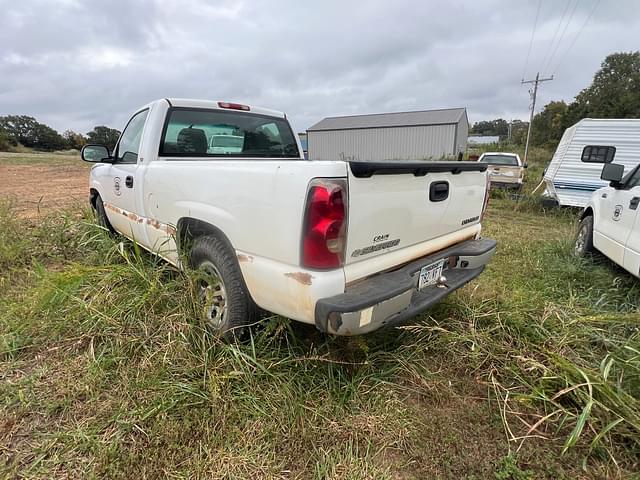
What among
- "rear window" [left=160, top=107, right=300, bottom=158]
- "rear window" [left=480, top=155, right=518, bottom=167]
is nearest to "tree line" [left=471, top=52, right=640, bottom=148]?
"rear window" [left=480, top=155, right=518, bottom=167]

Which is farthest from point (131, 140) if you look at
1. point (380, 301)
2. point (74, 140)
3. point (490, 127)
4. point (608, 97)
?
point (490, 127)

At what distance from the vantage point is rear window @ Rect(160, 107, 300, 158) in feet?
10.3

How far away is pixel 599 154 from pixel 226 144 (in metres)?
4.73

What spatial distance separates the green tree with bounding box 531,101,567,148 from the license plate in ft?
161

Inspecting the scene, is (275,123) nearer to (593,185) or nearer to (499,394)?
(499,394)

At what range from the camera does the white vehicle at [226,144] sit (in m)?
3.36

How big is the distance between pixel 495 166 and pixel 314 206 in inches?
466

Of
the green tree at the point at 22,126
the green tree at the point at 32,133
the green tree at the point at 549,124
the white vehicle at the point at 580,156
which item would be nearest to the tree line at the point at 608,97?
the green tree at the point at 549,124

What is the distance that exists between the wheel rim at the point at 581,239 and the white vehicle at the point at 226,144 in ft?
14.6

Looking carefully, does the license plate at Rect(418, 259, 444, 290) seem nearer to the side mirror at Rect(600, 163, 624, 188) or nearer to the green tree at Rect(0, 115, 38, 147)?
the side mirror at Rect(600, 163, 624, 188)

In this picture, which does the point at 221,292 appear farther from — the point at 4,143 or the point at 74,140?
the point at 74,140

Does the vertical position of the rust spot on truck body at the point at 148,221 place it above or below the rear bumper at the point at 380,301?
above

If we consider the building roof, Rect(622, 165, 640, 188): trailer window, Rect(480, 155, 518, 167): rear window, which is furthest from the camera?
the building roof

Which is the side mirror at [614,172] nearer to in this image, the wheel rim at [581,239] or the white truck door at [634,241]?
the white truck door at [634,241]
